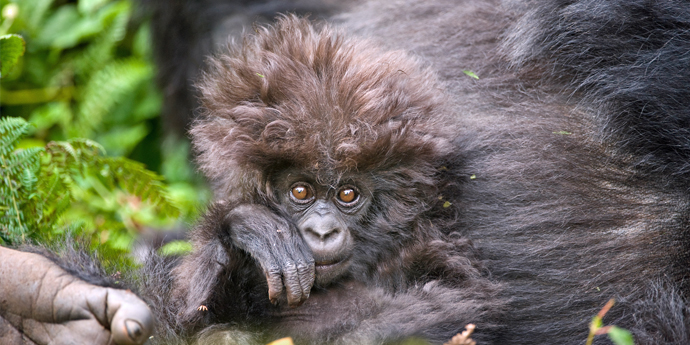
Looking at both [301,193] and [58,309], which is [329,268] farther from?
[58,309]

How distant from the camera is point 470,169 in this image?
94.6 inches

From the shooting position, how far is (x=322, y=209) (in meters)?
2.34

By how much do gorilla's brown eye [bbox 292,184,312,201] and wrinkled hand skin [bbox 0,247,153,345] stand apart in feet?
2.43

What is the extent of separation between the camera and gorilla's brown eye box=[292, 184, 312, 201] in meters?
2.36

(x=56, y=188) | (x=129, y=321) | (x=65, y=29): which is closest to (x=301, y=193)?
(x=129, y=321)

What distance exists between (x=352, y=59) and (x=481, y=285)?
0.89m

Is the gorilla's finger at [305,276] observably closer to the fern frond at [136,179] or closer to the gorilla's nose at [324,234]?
the gorilla's nose at [324,234]

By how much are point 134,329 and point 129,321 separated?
0.02m

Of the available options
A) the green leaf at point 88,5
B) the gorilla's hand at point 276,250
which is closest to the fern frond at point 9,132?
the gorilla's hand at point 276,250

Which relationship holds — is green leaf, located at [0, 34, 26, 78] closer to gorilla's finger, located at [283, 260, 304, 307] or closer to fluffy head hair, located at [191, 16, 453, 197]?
fluffy head hair, located at [191, 16, 453, 197]

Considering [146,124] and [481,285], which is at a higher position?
[481,285]

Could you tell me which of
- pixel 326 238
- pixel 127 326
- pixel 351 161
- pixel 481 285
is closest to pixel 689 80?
pixel 481 285

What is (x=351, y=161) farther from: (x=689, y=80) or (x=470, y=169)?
(x=689, y=80)

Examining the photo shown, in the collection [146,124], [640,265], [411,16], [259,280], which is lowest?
[146,124]
